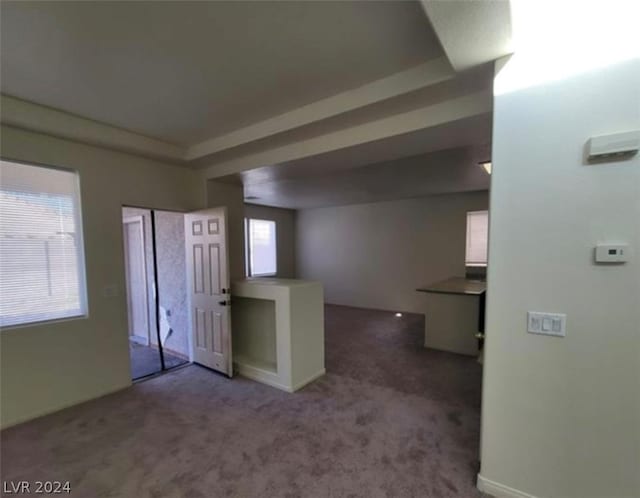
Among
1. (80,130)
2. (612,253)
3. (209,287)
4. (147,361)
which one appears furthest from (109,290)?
(612,253)

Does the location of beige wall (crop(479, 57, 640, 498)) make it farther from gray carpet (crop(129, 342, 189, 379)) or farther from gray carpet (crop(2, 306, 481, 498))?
gray carpet (crop(129, 342, 189, 379))

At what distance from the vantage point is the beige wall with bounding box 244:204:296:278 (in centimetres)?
764

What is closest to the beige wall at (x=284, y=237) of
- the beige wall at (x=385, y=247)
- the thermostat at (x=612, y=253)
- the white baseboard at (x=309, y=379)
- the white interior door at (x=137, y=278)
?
the beige wall at (x=385, y=247)

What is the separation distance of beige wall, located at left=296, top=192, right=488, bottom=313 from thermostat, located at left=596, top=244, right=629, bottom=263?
15.2ft

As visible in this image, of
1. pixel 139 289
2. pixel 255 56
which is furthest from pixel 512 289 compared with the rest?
pixel 139 289

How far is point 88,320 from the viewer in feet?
9.36

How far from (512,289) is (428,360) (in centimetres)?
253

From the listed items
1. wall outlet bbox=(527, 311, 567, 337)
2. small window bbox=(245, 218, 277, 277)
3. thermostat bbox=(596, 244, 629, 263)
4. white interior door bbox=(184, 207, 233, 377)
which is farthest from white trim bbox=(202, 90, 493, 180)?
small window bbox=(245, 218, 277, 277)

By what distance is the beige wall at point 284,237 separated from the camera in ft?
25.1

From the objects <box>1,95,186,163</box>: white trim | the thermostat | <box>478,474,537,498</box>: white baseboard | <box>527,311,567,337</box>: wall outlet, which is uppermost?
<box>1,95,186,163</box>: white trim

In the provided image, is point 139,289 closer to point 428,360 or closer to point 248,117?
point 248,117

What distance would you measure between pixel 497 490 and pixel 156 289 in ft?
12.7

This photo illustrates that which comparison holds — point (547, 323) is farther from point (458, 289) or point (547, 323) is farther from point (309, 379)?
point (458, 289)

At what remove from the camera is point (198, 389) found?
3055 millimetres
